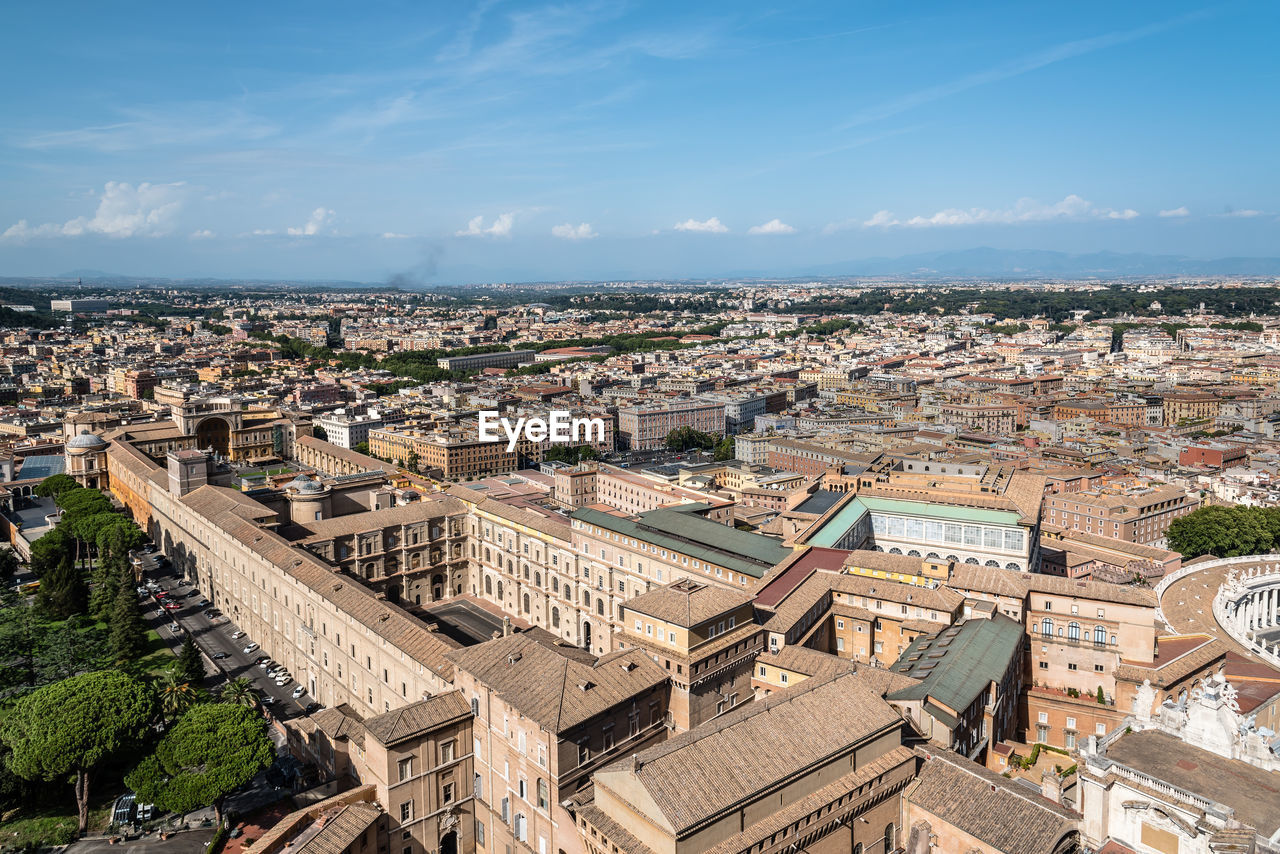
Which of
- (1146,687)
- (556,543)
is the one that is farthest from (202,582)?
(1146,687)

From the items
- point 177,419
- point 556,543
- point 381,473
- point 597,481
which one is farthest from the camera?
point 177,419

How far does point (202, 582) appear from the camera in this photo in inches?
2534

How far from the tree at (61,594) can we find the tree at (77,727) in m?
22.0

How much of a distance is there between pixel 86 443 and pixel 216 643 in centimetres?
4510

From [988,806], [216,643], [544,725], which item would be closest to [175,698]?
[216,643]

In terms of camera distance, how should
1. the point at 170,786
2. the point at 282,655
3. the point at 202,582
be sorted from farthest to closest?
1. the point at 202,582
2. the point at 282,655
3. the point at 170,786

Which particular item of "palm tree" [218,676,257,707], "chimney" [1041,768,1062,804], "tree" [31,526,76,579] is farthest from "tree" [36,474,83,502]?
"chimney" [1041,768,1062,804]

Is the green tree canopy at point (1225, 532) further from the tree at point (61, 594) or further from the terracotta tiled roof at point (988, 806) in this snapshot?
the tree at point (61, 594)

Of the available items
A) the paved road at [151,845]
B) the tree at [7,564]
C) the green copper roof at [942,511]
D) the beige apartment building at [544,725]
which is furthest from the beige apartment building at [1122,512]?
the tree at [7,564]

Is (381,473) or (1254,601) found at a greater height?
(381,473)

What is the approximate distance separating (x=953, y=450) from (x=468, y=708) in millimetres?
69815

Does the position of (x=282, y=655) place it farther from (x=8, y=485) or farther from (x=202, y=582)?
(x=8, y=485)

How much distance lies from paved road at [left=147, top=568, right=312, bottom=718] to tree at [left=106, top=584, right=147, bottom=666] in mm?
3070

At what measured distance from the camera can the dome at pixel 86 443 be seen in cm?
8806
